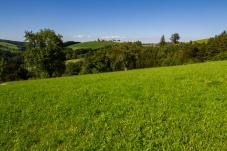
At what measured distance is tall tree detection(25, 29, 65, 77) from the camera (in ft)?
202

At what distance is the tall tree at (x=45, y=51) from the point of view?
61.6 metres

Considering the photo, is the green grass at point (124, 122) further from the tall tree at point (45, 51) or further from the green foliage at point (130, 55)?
the green foliage at point (130, 55)

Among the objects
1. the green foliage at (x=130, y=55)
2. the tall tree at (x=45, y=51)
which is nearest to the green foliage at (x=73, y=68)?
the green foliage at (x=130, y=55)

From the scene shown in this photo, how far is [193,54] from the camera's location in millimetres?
107312

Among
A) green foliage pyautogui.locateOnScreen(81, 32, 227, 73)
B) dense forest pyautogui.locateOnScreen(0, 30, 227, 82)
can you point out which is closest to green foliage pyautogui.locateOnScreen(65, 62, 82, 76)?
dense forest pyautogui.locateOnScreen(0, 30, 227, 82)

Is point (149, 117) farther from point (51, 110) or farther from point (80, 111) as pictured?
point (51, 110)

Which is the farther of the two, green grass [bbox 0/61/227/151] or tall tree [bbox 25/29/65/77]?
tall tree [bbox 25/29/65/77]

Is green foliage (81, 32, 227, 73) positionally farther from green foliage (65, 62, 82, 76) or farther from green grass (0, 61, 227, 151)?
green grass (0, 61, 227, 151)

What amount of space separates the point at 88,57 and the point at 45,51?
47644 mm

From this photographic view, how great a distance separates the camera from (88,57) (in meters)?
109

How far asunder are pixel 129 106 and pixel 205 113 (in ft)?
13.5

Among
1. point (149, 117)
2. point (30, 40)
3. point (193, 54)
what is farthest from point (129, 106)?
point (193, 54)

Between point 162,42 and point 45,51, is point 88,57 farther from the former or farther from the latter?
point 162,42

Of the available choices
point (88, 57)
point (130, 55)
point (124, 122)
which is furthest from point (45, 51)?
point (124, 122)
